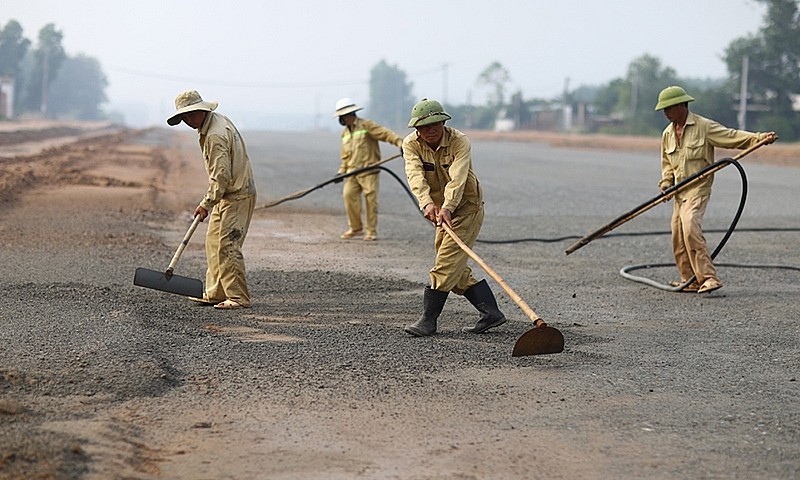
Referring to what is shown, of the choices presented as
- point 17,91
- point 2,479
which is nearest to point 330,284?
point 2,479

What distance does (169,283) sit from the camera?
335 inches

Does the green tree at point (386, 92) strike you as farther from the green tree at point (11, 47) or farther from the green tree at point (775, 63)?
the green tree at point (775, 63)

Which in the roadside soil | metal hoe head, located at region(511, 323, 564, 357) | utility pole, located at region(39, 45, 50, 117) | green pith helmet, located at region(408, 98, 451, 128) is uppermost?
utility pole, located at region(39, 45, 50, 117)

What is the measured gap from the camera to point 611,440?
514 cm

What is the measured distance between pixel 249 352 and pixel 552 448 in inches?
94.6

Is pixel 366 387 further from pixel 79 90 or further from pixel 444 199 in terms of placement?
pixel 79 90

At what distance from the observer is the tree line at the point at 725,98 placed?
191ft

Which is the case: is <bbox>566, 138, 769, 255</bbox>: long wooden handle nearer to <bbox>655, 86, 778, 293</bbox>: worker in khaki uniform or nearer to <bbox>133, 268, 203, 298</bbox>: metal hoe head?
<bbox>655, 86, 778, 293</bbox>: worker in khaki uniform

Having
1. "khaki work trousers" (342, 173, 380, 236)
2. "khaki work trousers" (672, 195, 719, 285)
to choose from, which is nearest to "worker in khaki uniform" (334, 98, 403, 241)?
"khaki work trousers" (342, 173, 380, 236)

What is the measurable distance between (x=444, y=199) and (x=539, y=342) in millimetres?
1291

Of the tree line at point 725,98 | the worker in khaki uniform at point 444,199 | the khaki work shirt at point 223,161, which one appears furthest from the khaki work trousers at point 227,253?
the tree line at point 725,98

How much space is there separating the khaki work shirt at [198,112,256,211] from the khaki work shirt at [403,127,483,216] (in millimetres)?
1556

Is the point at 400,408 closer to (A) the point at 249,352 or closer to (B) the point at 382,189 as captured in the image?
(A) the point at 249,352

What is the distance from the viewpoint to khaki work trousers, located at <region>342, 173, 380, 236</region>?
13.3 m
